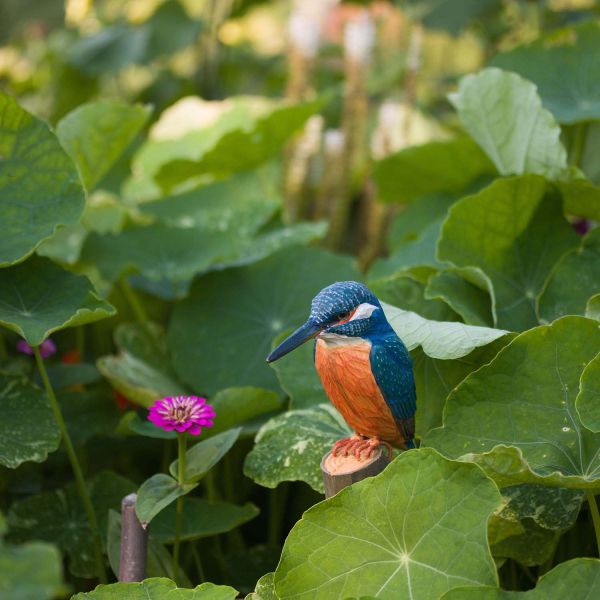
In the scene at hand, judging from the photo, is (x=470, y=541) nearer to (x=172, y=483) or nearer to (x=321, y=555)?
(x=321, y=555)

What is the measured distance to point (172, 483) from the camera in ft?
3.90

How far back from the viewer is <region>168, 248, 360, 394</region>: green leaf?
168 cm

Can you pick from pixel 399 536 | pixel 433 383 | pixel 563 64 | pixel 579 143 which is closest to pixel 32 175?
pixel 433 383

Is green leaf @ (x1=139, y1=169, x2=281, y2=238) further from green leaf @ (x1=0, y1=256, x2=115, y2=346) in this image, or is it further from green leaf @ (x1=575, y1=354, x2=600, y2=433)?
green leaf @ (x1=575, y1=354, x2=600, y2=433)

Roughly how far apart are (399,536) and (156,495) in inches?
11.9

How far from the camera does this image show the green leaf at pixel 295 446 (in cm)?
127

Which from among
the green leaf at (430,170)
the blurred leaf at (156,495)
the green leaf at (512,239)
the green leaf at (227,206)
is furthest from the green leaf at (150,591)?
the green leaf at (430,170)

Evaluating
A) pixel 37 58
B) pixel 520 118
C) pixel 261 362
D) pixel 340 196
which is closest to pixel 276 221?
pixel 340 196

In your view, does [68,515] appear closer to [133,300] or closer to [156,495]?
[156,495]

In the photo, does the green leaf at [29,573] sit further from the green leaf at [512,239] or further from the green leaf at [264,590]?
the green leaf at [512,239]

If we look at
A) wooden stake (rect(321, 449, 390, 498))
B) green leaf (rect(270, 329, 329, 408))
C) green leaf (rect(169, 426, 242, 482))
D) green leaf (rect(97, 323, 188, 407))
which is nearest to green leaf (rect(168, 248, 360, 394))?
green leaf (rect(97, 323, 188, 407))

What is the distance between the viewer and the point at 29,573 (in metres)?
0.76

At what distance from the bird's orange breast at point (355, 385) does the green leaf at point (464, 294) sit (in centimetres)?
30

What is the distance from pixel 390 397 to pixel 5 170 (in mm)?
682
